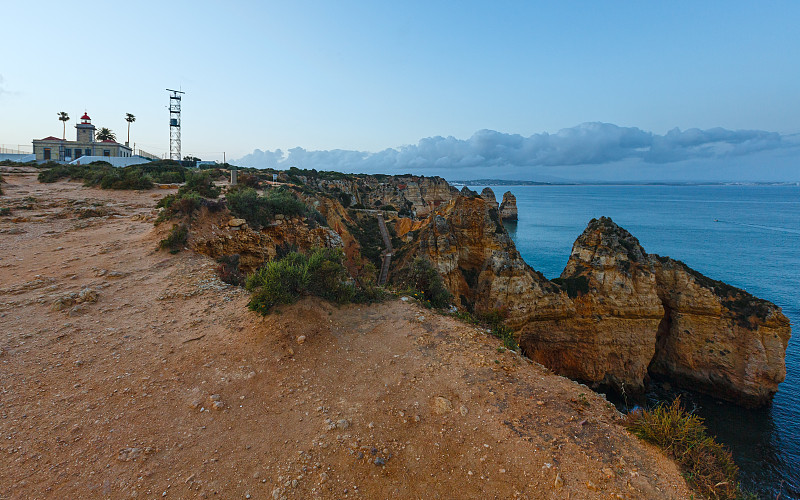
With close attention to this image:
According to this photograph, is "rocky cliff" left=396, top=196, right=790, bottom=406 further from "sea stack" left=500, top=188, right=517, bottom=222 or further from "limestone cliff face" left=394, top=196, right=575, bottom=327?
"sea stack" left=500, top=188, right=517, bottom=222

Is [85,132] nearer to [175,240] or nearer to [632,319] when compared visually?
[175,240]

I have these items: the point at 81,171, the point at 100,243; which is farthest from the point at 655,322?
the point at 81,171

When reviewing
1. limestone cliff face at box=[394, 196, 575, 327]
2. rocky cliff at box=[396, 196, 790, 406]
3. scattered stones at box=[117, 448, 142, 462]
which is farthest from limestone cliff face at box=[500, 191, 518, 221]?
scattered stones at box=[117, 448, 142, 462]

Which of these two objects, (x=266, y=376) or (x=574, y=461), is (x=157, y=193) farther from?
(x=574, y=461)

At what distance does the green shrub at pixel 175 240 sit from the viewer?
10555mm

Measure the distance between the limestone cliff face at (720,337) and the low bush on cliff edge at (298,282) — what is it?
16.6 metres

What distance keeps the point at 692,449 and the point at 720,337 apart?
16945 millimetres

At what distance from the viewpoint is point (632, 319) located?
16469 millimetres

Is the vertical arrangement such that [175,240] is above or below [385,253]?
above

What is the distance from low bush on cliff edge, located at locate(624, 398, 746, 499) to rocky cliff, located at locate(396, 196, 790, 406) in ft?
38.5

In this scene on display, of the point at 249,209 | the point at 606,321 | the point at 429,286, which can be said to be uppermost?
the point at 249,209

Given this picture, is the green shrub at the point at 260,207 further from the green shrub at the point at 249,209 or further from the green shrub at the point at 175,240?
the green shrub at the point at 175,240

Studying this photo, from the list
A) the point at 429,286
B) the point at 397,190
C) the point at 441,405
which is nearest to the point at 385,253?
the point at 429,286

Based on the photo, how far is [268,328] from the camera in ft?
21.5
